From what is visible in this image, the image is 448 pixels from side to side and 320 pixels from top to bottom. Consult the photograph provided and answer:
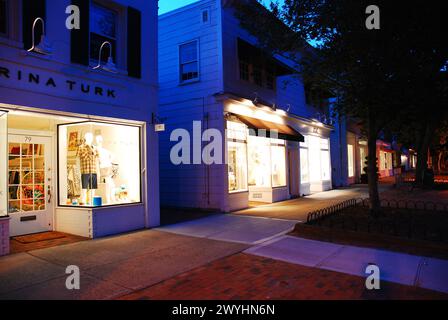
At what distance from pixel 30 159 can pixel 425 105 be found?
10105 mm

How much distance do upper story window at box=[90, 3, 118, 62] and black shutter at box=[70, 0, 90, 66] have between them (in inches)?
12.4

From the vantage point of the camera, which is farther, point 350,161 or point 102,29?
point 350,161

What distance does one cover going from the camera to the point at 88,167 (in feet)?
27.3

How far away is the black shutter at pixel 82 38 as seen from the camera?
7.48 meters

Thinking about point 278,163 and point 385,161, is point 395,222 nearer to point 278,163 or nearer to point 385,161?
point 278,163

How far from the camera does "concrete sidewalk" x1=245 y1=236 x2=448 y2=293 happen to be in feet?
16.4

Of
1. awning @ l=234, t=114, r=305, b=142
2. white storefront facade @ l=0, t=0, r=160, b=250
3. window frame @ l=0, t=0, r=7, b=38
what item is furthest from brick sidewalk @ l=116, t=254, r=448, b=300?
awning @ l=234, t=114, r=305, b=142

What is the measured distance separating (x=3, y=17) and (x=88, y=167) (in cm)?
372

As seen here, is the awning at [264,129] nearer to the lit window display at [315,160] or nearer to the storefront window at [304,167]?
the storefront window at [304,167]

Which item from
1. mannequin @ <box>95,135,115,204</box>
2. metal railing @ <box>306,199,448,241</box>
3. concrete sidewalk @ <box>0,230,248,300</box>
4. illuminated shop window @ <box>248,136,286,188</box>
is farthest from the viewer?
illuminated shop window @ <box>248,136,286,188</box>

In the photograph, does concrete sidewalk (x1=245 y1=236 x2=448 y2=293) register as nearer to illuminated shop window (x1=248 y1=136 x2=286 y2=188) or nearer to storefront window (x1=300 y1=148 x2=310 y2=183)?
illuminated shop window (x1=248 y1=136 x2=286 y2=188)

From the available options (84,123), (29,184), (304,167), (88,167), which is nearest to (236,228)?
(88,167)
